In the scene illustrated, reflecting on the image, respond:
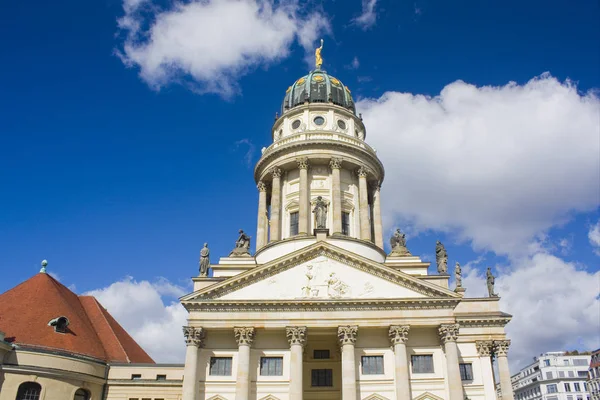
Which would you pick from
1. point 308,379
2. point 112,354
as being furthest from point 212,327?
point 112,354

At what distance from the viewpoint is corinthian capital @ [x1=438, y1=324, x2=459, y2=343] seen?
34844 mm

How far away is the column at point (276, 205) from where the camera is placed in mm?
47875

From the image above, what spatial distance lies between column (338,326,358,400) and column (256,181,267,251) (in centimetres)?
1517

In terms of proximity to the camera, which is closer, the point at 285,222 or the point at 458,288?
the point at 458,288

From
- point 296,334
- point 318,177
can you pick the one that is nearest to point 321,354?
point 296,334

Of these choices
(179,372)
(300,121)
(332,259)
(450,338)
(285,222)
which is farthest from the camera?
(300,121)

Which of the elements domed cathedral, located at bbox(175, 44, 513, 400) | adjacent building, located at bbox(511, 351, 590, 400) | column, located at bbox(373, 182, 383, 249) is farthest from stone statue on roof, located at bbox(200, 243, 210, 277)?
adjacent building, located at bbox(511, 351, 590, 400)

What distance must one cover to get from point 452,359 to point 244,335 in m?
13.3

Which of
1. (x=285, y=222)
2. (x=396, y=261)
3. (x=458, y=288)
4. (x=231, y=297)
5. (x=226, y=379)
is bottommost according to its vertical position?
(x=226, y=379)

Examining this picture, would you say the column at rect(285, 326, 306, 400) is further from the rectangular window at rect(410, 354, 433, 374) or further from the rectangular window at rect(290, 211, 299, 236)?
the rectangular window at rect(290, 211, 299, 236)

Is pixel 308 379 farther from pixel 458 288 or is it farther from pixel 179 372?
pixel 458 288

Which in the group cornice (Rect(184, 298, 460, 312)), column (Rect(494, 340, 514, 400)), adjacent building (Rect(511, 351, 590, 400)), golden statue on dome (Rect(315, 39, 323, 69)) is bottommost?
column (Rect(494, 340, 514, 400))

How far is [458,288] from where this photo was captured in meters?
42.7

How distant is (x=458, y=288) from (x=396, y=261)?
5.57 meters
